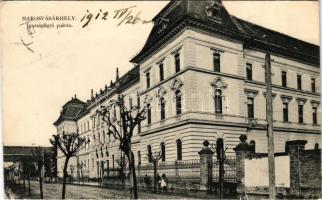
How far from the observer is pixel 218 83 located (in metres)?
15.1

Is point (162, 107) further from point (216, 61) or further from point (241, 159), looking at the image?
point (241, 159)

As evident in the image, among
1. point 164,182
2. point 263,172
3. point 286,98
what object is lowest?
point 164,182

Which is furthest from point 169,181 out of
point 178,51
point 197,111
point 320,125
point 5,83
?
point 5,83

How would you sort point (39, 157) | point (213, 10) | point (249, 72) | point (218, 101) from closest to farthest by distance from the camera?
point (213, 10), point (218, 101), point (39, 157), point (249, 72)

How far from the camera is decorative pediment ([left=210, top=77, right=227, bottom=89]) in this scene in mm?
14648

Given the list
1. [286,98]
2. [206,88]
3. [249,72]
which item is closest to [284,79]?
[286,98]

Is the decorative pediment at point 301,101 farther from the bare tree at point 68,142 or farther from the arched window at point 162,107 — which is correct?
the bare tree at point 68,142

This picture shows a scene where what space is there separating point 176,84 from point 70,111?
3807 millimetres

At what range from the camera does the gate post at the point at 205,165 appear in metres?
14.5

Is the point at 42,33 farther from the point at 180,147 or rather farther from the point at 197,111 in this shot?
the point at 180,147

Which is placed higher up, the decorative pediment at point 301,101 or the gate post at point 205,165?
the decorative pediment at point 301,101

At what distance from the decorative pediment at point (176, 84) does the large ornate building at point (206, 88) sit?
1.6 inches

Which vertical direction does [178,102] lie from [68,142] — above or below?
above

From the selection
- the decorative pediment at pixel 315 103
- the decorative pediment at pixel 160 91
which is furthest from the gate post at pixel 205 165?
the decorative pediment at pixel 315 103
